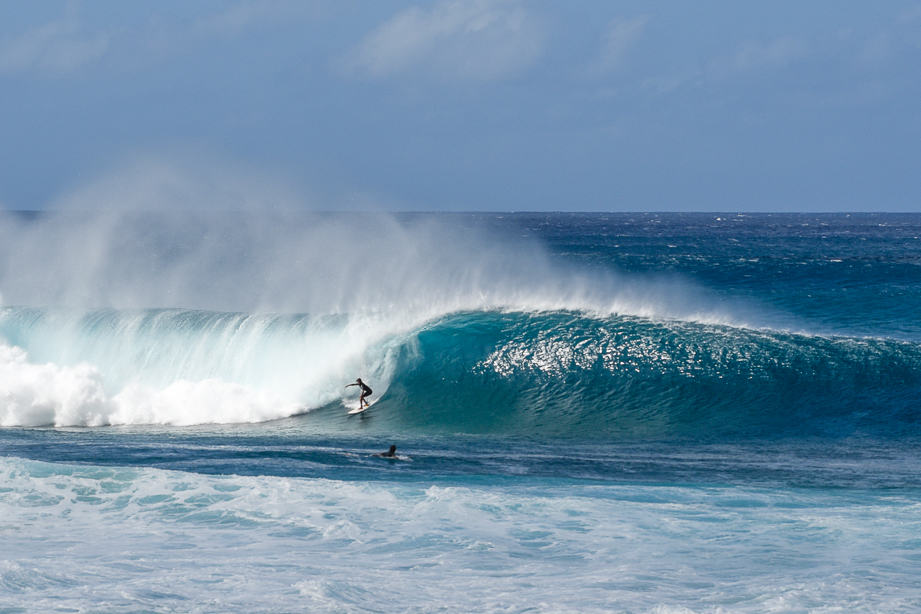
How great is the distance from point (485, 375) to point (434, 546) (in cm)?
1041

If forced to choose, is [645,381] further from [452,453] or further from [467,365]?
[452,453]

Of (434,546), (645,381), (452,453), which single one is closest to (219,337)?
(452,453)

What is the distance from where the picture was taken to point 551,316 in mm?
23266

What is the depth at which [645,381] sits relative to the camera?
2058 cm

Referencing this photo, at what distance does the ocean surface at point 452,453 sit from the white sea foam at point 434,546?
0.04 m

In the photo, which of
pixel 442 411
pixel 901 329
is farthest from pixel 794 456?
pixel 901 329

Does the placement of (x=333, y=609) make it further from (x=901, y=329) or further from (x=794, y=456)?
(x=901, y=329)

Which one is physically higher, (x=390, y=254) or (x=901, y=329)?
(x=390, y=254)

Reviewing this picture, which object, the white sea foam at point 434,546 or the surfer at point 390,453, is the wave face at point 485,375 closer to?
the surfer at point 390,453

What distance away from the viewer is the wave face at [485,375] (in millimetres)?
18828

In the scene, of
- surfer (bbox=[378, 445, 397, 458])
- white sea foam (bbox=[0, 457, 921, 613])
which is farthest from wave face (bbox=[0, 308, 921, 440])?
white sea foam (bbox=[0, 457, 921, 613])

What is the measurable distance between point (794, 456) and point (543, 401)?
5.30 metres

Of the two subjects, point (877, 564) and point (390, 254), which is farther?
point (390, 254)

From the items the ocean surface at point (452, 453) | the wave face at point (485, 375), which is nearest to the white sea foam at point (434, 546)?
the ocean surface at point (452, 453)
